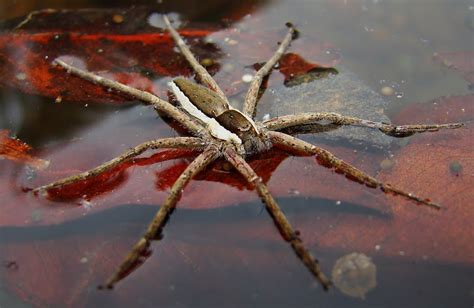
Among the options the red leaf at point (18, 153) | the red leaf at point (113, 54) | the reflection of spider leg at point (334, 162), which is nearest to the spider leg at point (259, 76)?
the red leaf at point (113, 54)

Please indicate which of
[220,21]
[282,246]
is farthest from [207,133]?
[220,21]

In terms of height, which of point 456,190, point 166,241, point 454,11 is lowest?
point 166,241

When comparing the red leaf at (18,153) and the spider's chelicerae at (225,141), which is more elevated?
the spider's chelicerae at (225,141)

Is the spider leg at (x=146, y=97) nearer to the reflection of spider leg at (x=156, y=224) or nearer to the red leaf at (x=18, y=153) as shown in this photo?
the reflection of spider leg at (x=156, y=224)

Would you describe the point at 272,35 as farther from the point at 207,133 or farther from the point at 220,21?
the point at 207,133

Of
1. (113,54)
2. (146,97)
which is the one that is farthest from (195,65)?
(113,54)

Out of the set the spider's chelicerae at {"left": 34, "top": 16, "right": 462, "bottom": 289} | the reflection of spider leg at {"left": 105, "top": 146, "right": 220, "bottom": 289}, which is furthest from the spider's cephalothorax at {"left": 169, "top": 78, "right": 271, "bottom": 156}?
the reflection of spider leg at {"left": 105, "top": 146, "right": 220, "bottom": 289}

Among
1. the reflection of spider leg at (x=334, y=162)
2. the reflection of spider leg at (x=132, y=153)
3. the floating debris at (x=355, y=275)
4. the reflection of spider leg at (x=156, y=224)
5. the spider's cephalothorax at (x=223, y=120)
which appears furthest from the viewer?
the spider's cephalothorax at (x=223, y=120)

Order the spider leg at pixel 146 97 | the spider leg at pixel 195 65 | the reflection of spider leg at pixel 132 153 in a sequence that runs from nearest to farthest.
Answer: the reflection of spider leg at pixel 132 153 → the spider leg at pixel 146 97 → the spider leg at pixel 195 65
